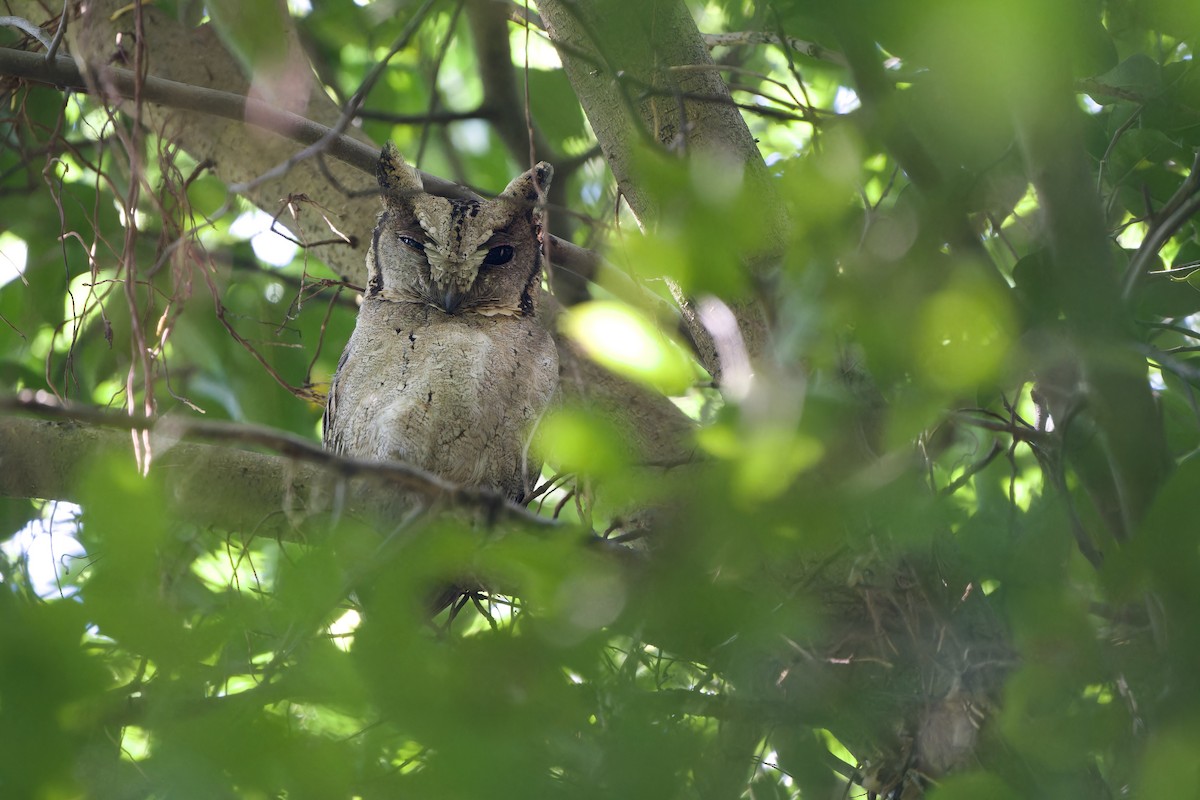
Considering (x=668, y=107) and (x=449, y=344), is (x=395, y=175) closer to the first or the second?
(x=449, y=344)

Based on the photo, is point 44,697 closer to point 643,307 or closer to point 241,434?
point 241,434

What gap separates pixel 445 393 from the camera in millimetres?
2428

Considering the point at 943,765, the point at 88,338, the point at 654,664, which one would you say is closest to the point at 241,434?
the point at 654,664

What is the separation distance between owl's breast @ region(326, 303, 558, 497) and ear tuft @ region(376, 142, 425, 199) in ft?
1.01

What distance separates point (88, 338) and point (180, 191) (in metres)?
0.94

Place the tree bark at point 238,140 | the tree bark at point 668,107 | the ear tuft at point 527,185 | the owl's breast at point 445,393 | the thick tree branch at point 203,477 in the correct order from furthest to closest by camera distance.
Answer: the tree bark at point 238,140, the ear tuft at point 527,185, the owl's breast at point 445,393, the thick tree branch at point 203,477, the tree bark at point 668,107

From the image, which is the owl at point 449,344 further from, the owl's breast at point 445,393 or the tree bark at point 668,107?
the tree bark at point 668,107

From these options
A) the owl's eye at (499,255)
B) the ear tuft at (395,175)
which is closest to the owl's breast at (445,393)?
the owl's eye at (499,255)

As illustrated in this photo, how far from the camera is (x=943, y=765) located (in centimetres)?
166

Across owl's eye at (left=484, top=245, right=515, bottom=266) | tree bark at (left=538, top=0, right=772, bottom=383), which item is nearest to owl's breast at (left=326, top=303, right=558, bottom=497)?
owl's eye at (left=484, top=245, right=515, bottom=266)

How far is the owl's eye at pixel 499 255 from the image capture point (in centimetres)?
273

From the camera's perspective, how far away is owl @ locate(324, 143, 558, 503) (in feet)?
7.92

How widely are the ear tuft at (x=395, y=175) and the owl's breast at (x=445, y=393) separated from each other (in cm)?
31

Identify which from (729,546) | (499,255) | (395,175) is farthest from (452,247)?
(729,546)
